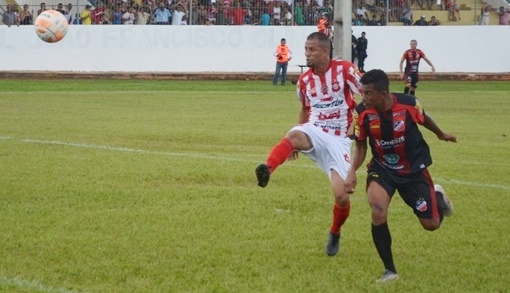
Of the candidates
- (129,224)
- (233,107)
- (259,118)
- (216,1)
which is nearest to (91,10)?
(216,1)

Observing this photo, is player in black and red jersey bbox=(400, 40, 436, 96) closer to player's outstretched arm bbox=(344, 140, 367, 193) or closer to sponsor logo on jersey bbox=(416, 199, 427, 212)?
player's outstretched arm bbox=(344, 140, 367, 193)

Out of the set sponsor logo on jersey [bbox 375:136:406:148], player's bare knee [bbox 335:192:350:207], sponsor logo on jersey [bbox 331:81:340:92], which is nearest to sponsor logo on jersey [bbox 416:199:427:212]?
sponsor logo on jersey [bbox 375:136:406:148]

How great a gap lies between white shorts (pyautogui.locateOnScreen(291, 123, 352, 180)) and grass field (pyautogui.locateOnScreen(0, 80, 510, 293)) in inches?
28.6

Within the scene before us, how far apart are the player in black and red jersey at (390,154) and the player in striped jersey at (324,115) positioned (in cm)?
114

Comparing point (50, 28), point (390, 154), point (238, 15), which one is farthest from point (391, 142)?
point (238, 15)

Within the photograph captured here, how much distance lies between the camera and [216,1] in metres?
46.7

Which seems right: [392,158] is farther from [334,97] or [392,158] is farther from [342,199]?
[334,97]

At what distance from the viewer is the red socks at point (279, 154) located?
923cm

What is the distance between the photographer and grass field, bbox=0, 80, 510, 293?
313 inches

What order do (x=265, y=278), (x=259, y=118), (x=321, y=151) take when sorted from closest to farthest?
(x=265, y=278)
(x=321, y=151)
(x=259, y=118)

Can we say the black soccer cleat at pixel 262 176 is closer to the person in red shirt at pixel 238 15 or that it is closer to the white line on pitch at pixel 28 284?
the white line on pitch at pixel 28 284

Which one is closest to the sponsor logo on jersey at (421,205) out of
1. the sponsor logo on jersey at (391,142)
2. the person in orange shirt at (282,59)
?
the sponsor logo on jersey at (391,142)

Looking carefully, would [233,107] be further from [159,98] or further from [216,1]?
[216,1]

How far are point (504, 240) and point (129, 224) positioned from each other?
368 centimetres
